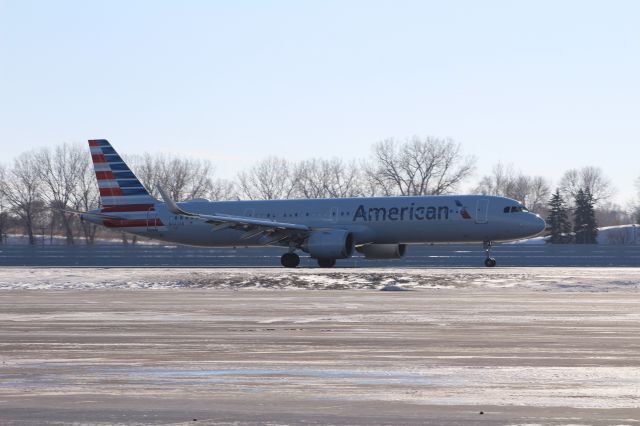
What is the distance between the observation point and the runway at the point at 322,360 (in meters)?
9.56

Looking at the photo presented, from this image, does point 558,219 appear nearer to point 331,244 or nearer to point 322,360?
point 331,244

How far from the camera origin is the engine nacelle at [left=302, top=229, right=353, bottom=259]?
48.8 meters

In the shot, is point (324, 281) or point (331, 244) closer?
point (324, 281)

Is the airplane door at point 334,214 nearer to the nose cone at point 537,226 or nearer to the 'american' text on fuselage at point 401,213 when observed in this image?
the 'american' text on fuselage at point 401,213

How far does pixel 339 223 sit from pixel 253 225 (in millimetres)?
3845

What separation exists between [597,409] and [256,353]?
5.75 m

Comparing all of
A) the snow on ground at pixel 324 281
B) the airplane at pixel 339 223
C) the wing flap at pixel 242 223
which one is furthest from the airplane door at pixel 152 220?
the snow on ground at pixel 324 281

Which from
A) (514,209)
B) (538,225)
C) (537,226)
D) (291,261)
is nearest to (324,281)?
(291,261)

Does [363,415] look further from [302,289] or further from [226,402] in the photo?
[302,289]

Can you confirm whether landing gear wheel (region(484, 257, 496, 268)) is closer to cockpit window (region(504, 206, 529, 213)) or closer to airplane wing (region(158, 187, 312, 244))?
cockpit window (region(504, 206, 529, 213))

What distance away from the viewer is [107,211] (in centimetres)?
5753

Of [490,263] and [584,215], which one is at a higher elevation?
[584,215]

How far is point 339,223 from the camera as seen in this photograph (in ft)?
167

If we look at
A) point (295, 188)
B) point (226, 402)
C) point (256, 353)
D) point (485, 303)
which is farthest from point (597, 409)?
point (295, 188)
